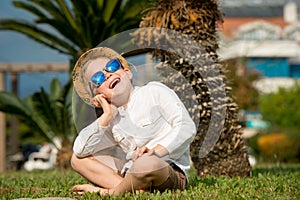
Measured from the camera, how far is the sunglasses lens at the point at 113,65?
14.9 ft

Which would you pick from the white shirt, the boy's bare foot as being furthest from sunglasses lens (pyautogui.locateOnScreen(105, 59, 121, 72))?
the boy's bare foot

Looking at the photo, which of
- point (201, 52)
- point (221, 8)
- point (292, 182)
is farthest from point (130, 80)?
point (221, 8)

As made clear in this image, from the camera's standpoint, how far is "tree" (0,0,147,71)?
10.9 meters

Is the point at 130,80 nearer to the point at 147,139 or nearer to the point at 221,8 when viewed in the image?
the point at 147,139

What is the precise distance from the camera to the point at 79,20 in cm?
1105

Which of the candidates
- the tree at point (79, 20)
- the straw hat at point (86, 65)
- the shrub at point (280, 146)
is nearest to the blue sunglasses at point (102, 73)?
the straw hat at point (86, 65)

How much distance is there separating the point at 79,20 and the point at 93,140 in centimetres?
681

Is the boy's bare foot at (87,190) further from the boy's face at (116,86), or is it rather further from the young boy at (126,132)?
the boy's face at (116,86)

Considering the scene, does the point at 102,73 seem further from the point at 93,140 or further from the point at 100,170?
the point at 100,170

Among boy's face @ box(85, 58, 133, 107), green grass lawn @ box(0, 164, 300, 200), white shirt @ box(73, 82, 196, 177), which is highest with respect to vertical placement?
boy's face @ box(85, 58, 133, 107)

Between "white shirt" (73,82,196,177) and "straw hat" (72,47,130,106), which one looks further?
"straw hat" (72,47,130,106)

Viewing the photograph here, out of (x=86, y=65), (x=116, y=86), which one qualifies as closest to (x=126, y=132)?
(x=116, y=86)

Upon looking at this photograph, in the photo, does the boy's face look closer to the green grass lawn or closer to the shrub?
the green grass lawn

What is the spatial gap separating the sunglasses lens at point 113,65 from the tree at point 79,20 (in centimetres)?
598
